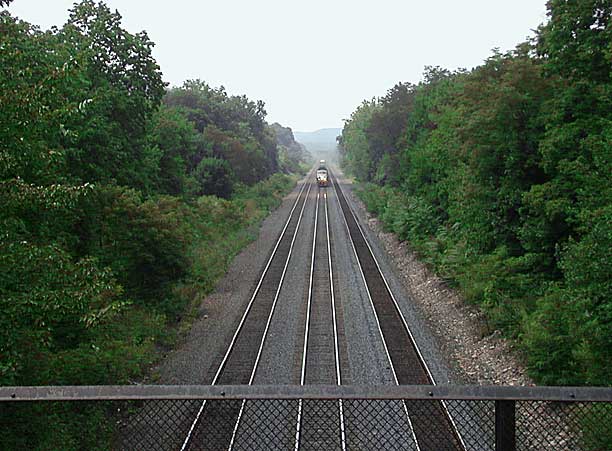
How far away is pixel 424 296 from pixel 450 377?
770 centimetres

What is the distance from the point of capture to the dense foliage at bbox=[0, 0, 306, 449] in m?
7.54

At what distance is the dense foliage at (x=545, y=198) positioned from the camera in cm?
1151

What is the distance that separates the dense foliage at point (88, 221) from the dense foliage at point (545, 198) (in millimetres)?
8266

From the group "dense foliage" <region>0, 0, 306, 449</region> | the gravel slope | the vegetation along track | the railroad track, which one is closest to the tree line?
"dense foliage" <region>0, 0, 306, 449</region>

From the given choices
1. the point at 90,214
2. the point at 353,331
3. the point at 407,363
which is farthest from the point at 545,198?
the point at 90,214

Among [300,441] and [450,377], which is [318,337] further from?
[300,441]

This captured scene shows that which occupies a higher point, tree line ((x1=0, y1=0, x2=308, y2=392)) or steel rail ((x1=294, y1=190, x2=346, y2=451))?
tree line ((x1=0, y1=0, x2=308, y2=392))

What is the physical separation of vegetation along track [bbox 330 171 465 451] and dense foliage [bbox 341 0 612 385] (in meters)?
2.29

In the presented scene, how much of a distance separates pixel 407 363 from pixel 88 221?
28.3 feet

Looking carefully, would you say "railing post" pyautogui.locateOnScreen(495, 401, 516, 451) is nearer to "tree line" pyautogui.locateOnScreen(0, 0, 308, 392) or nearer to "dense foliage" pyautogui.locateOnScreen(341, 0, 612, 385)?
"tree line" pyautogui.locateOnScreen(0, 0, 308, 392)

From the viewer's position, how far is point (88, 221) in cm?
1582

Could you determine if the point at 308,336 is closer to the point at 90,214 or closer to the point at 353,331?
the point at 353,331

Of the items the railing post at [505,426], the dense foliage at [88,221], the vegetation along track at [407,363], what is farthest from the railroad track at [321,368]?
the railing post at [505,426]

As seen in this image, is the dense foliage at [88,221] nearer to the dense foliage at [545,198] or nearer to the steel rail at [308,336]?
the steel rail at [308,336]
